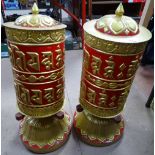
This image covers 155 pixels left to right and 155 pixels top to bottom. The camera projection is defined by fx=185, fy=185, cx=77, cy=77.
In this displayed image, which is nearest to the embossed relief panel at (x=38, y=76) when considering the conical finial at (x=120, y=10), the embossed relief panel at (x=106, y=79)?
the embossed relief panel at (x=106, y=79)

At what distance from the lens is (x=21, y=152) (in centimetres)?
110

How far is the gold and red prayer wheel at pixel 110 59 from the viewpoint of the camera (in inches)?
29.0

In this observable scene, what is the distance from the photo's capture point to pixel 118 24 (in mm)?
746

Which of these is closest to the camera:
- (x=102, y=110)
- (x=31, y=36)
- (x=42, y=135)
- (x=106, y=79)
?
(x=31, y=36)

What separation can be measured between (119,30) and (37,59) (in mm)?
349

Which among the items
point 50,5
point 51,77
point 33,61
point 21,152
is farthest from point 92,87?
point 50,5

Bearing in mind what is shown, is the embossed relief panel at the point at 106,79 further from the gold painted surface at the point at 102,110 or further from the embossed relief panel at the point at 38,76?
the embossed relief panel at the point at 38,76

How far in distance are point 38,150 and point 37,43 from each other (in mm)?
672

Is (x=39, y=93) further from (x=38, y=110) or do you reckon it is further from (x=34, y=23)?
(x=34, y=23)

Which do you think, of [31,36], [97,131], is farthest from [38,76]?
[97,131]

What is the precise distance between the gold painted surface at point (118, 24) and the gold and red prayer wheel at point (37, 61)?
0.17 metres

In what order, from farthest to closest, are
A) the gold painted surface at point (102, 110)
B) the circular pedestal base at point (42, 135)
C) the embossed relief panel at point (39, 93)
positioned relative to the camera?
the circular pedestal base at point (42, 135) < the gold painted surface at point (102, 110) < the embossed relief panel at point (39, 93)

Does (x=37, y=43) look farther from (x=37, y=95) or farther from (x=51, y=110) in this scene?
(x=51, y=110)

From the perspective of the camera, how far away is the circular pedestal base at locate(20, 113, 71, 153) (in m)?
1.08
